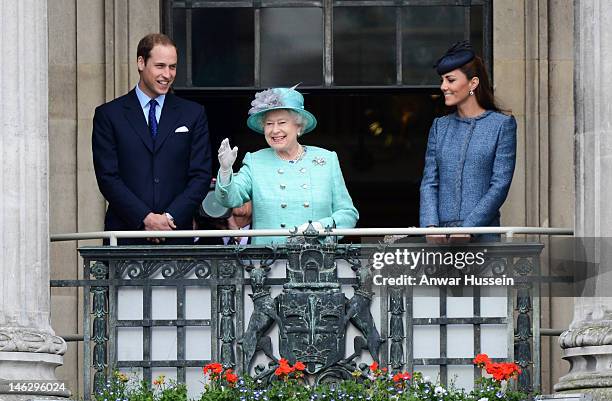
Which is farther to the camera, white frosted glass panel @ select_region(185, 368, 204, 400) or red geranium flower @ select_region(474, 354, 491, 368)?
white frosted glass panel @ select_region(185, 368, 204, 400)

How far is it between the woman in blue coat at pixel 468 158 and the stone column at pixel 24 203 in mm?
2921

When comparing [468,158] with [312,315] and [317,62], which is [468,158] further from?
[317,62]

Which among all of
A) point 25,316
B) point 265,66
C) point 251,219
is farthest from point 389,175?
point 25,316

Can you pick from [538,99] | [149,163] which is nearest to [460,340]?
[149,163]

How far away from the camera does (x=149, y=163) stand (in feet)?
64.0

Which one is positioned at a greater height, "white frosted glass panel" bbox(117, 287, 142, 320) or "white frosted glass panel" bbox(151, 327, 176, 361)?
"white frosted glass panel" bbox(117, 287, 142, 320)

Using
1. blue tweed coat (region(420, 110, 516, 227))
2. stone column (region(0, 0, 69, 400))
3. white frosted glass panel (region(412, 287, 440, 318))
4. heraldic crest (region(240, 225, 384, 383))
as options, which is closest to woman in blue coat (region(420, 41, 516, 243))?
blue tweed coat (region(420, 110, 516, 227))

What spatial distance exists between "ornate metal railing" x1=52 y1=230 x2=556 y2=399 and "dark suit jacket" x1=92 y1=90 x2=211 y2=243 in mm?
404

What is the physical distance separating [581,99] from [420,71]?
425cm

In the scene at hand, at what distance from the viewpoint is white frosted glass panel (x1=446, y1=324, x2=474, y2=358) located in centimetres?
1897

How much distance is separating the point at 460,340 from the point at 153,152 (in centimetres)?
279

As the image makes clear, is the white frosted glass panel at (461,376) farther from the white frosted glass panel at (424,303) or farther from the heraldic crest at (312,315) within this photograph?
the heraldic crest at (312,315)

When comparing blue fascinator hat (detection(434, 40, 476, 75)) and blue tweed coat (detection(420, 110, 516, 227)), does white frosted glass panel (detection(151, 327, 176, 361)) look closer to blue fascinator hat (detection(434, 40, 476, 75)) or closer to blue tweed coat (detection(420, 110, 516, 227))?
blue tweed coat (detection(420, 110, 516, 227))

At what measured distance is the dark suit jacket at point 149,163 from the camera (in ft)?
63.4
